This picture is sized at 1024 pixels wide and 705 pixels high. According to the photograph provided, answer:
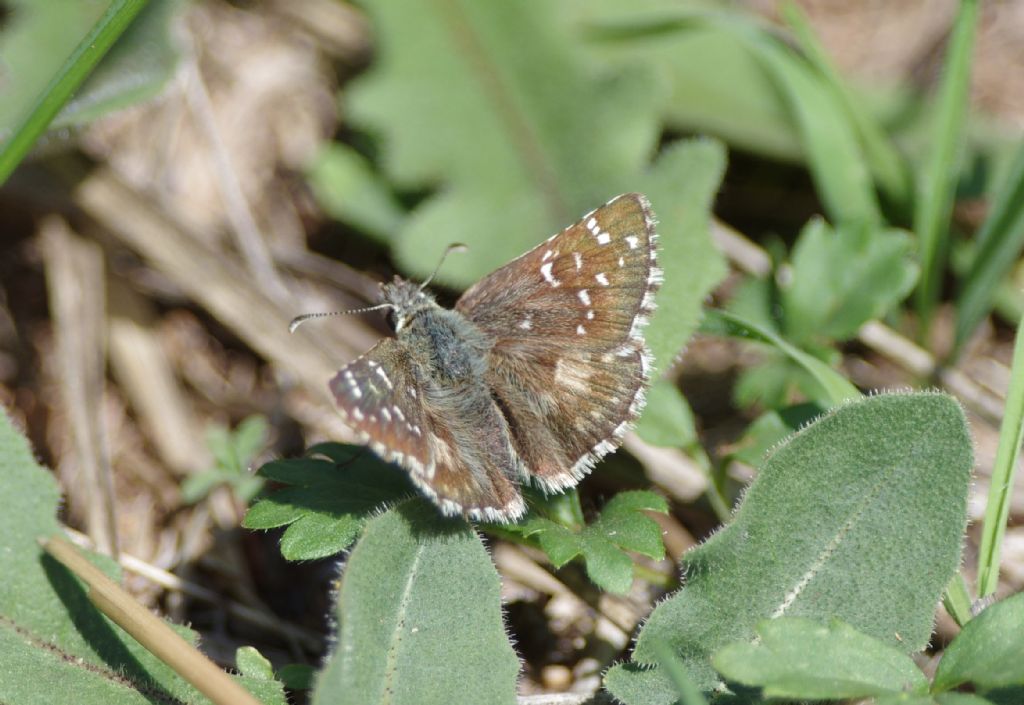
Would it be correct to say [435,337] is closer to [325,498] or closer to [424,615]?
[325,498]

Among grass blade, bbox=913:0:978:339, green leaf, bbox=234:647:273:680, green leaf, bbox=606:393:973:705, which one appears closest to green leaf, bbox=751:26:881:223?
grass blade, bbox=913:0:978:339

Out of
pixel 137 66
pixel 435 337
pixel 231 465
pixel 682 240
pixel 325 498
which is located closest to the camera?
pixel 325 498

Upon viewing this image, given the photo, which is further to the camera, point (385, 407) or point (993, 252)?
point (993, 252)

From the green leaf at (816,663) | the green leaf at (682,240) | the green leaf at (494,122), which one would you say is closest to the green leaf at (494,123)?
the green leaf at (494,122)

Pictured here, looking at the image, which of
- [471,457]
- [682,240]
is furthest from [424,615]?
[682,240]

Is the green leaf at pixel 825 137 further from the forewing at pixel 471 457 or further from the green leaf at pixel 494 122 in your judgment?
the forewing at pixel 471 457

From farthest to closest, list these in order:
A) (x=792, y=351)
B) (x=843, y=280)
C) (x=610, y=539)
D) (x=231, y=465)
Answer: (x=231, y=465)
(x=843, y=280)
(x=792, y=351)
(x=610, y=539)
